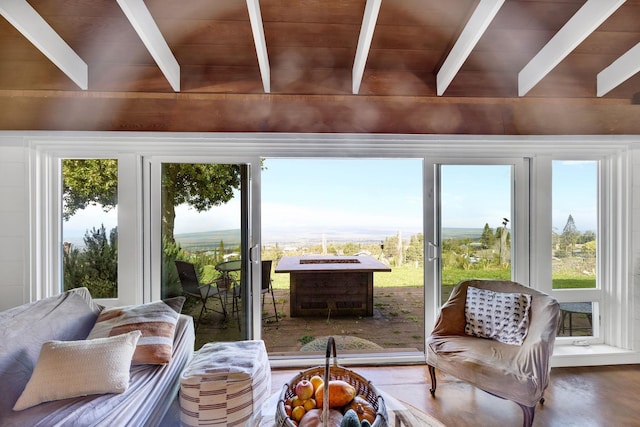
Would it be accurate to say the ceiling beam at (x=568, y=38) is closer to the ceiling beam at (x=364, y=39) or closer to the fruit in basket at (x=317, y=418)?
the ceiling beam at (x=364, y=39)

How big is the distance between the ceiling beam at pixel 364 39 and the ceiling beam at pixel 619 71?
1612mm

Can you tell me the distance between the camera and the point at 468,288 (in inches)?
94.1

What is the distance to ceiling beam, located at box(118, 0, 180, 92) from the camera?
1.41m

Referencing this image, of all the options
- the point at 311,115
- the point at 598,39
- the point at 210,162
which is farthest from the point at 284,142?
the point at 598,39

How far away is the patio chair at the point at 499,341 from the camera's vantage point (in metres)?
1.75

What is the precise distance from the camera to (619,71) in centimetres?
196

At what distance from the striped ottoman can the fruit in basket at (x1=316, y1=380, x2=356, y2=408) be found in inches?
26.8

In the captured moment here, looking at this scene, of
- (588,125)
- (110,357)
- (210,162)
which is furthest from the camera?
(210,162)

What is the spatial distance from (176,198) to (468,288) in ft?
8.10

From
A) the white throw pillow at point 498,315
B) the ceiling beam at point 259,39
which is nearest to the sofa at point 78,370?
the ceiling beam at point 259,39

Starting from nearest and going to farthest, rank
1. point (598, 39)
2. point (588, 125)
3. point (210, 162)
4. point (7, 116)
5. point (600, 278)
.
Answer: point (598, 39) < point (7, 116) < point (588, 125) < point (210, 162) < point (600, 278)


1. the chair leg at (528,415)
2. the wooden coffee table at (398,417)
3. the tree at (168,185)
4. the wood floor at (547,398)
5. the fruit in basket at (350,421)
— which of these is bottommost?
the wood floor at (547,398)

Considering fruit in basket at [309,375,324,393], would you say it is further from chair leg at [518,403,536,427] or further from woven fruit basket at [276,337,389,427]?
chair leg at [518,403,536,427]

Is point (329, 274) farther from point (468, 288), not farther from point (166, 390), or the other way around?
point (166, 390)
